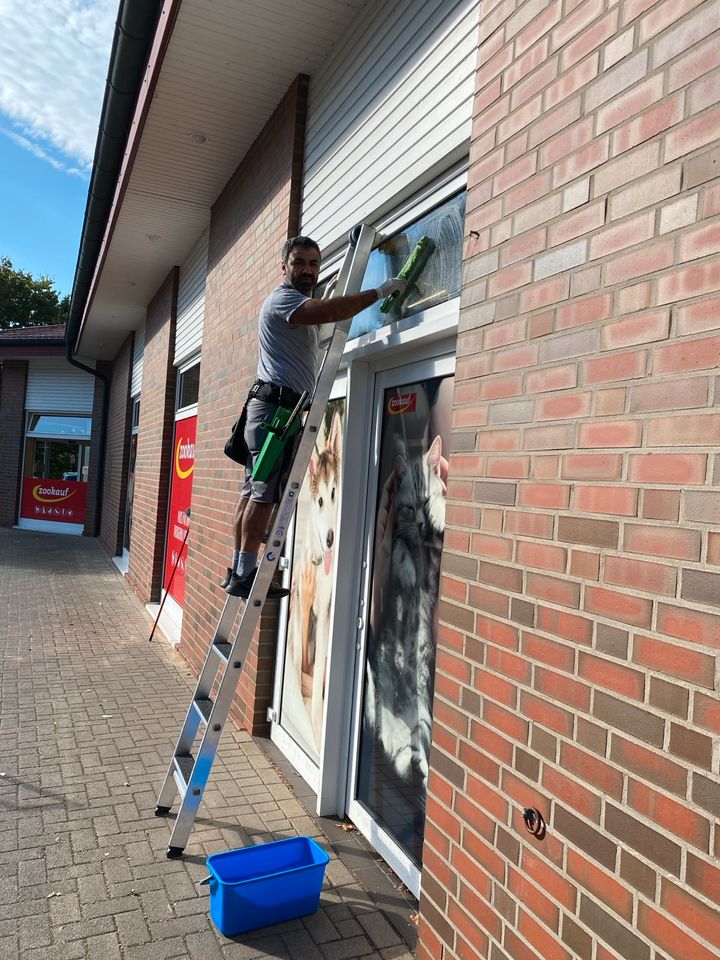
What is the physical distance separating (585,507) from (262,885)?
7.08 feet

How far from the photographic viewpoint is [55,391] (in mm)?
20984

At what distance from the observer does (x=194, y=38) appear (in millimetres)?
5121

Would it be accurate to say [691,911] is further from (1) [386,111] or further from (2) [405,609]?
(1) [386,111]

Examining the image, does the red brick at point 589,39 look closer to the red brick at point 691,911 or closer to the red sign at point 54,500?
the red brick at point 691,911

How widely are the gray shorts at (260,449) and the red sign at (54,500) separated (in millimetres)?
18168

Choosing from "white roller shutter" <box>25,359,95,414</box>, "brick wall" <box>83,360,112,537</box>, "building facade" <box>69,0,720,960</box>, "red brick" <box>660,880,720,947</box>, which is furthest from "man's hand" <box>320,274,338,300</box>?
"white roller shutter" <box>25,359,95,414</box>

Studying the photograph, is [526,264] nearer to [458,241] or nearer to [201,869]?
[458,241]

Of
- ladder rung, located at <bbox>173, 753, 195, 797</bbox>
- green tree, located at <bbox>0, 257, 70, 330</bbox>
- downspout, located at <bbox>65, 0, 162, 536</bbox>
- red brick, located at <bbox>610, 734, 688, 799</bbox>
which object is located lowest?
ladder rung, located at <bbox>173, 753, 195, 797</bbox>

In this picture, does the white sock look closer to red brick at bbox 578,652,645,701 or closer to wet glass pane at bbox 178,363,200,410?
red brick at bbox 578,652,645,701

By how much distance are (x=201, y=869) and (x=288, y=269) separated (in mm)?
3029

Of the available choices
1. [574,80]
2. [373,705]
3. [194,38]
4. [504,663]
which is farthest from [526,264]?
[194,38]

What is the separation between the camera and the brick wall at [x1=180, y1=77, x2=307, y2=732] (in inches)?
213

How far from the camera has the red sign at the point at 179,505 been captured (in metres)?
9.02

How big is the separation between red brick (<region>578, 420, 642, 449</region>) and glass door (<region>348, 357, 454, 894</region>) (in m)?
1.37
